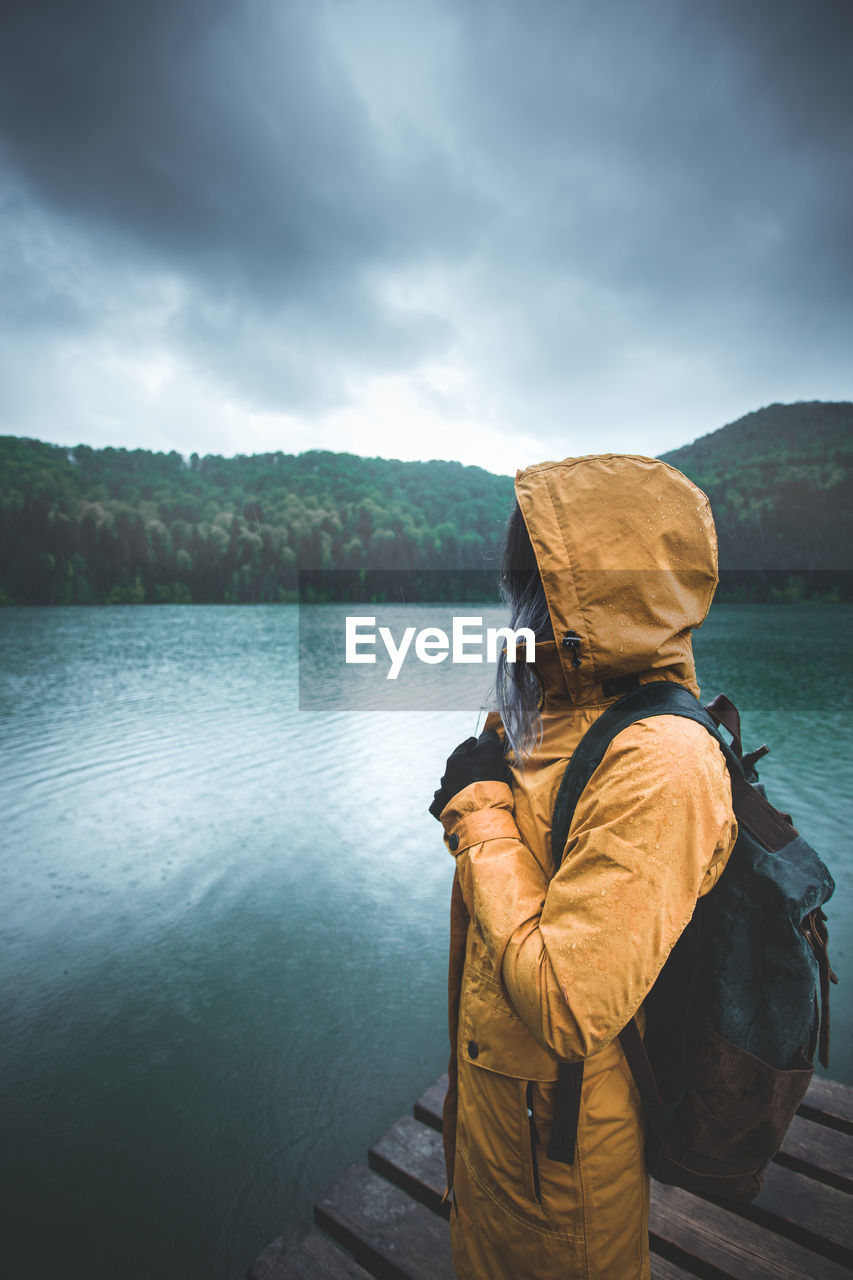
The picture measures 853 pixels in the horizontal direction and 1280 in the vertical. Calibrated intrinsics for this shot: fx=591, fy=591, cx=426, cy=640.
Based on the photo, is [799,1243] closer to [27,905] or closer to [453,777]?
[453,777]

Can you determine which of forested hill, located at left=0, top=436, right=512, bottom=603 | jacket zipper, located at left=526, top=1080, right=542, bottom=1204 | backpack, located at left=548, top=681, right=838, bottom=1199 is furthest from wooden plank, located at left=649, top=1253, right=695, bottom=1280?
forested hill, located at left=0, top=436, right=512, bottom=603

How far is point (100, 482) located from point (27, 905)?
293 ft

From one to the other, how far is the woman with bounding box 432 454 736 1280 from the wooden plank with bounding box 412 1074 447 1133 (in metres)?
1.20

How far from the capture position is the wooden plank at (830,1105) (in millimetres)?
2383

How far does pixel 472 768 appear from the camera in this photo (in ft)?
4.70

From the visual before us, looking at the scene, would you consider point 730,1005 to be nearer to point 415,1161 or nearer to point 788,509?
point 415,1161

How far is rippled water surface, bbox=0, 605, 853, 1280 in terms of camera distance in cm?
291

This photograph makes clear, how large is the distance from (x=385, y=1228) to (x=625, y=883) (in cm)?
204

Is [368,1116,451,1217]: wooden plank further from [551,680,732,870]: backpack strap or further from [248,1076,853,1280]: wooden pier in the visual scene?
[551,680,732,870]: backpack strap

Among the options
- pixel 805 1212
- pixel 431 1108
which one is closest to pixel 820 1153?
pixel 805 1212

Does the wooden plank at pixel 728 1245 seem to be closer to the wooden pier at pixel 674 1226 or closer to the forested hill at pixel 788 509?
the wooden pier at pixel 674 1226

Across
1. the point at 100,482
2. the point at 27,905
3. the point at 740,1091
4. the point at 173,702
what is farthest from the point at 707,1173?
the point at 100,482

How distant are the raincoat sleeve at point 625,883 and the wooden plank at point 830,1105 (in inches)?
91.7

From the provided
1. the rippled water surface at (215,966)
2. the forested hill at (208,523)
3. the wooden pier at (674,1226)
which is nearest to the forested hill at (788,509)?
the forested hill at (208,523)
